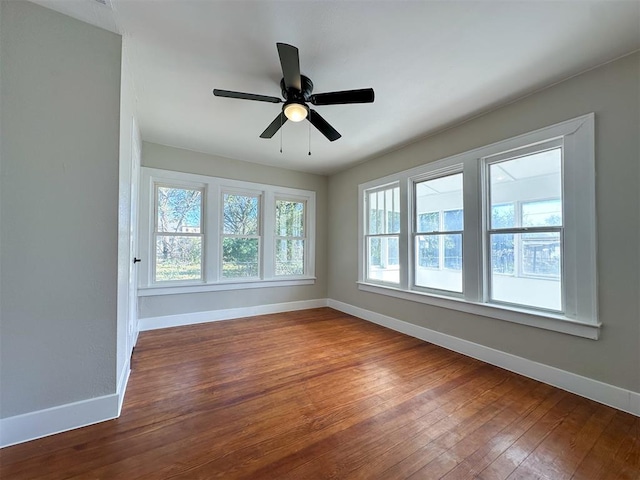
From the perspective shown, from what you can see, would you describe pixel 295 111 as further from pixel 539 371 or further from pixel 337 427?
pixel 539 371

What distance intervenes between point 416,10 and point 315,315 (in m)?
4.08

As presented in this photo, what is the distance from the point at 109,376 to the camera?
1803 mm

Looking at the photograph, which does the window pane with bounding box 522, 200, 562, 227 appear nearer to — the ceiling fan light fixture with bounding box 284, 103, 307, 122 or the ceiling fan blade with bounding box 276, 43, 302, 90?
the ceiling fan light fixture with bounding box 284, 103, 307, 122

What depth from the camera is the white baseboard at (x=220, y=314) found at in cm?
372

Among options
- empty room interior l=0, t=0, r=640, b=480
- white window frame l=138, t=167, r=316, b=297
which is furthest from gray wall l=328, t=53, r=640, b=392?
white window frame l=138, t=167, r=316, b=297

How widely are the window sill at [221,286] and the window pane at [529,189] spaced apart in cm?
328

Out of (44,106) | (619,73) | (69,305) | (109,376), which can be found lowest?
(109,376)

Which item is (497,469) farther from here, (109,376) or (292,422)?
(109,376)

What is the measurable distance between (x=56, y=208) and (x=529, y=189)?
3.78 meters

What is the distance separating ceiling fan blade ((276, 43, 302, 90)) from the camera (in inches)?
60.9

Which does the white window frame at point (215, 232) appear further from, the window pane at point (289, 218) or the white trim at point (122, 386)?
the white trim at point (122, 386)

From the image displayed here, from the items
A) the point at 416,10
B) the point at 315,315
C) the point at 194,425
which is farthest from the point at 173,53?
the point at 315,315

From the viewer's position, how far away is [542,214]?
7.93 ft

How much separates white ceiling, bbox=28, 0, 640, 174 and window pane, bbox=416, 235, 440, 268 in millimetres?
1427
